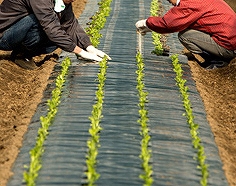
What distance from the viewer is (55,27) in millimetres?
7043

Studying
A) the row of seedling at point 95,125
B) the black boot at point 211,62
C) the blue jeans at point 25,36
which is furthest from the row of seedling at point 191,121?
the blue jeans at point 25,36

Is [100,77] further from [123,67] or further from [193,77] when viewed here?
[193,77]

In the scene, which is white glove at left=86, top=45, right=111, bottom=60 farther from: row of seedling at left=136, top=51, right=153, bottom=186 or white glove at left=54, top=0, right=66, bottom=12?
white glove at left=54, top=0, right=66, bottom=12

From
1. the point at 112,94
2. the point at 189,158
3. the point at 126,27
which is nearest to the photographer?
the point at 189,158

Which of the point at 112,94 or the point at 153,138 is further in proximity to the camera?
the point at 112,94

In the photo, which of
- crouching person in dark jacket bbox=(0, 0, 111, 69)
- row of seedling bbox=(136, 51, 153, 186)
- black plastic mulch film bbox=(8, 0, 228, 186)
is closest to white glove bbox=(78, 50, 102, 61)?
crouching person in dark jacket bbox=(0, 0, 111, 69)

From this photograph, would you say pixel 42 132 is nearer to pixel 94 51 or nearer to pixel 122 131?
pixel 122 131

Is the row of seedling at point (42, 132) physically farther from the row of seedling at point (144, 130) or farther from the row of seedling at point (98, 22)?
the row of seedling at point (98, 22)

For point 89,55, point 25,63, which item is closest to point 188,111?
point 89,55

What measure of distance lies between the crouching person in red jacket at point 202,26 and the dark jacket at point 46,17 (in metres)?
1.11

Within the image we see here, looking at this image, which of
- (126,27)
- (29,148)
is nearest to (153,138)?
(29,148)

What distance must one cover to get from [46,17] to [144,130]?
241 cm

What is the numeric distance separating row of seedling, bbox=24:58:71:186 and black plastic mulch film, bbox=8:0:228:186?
0.06 m

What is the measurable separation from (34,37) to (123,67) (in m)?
1.22
